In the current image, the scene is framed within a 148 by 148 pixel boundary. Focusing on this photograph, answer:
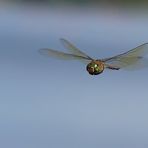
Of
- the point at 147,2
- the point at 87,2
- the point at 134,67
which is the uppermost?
the point at 87,2

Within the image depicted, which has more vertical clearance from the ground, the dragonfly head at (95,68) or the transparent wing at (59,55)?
the transparent wing at (59,55)

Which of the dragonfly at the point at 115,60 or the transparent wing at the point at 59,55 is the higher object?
the transparent wing at the point at 59,55

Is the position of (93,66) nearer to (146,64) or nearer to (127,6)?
(146,64)

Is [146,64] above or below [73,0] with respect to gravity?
below

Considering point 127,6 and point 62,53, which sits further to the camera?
point 127,6

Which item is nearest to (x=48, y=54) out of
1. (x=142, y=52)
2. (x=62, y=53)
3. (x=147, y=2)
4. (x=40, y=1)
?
(x=62, y=53)

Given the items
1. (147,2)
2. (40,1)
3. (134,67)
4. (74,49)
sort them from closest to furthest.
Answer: (134,67) → (74,49) → (147,2) → (40,1)
